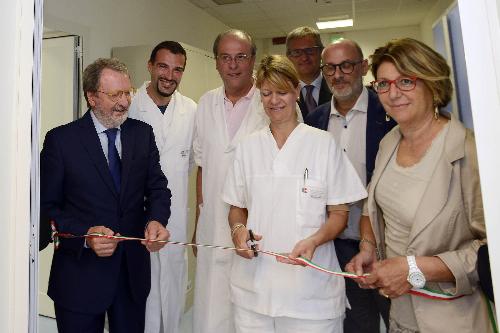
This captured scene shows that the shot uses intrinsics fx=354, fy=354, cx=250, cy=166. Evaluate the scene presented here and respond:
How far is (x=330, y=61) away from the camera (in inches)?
44.6

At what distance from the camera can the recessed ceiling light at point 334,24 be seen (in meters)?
1.82

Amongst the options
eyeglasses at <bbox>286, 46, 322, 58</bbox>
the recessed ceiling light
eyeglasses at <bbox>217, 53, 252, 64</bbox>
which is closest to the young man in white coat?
eyeglasses at <bbox>217, 53, 252, 64</bbox>

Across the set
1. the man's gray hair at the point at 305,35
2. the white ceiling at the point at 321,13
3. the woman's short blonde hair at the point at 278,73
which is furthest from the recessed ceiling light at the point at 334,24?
the woman's short blonde hair at the point at 278,73

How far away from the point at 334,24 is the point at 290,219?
1.40 m

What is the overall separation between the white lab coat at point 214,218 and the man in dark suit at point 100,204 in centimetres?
20

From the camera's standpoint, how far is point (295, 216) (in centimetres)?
90

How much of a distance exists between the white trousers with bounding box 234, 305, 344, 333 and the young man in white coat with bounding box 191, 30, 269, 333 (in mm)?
281

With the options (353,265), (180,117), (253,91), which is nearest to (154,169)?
(180,117)

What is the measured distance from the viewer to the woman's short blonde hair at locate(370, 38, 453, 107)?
0.74 metres

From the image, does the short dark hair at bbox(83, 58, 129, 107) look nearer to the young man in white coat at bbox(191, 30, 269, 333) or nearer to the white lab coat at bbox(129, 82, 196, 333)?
the white lab coat at bbox(129, 82, 196, 333)

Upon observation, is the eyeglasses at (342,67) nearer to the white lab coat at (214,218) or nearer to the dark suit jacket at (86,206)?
the white lab coat at (214,218)

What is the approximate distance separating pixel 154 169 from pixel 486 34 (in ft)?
2.96

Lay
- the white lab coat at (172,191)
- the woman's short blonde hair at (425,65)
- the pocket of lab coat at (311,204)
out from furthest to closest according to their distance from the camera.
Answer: the white lab coat at (172,191)
the pocket of lab coat at (311,204)
the woman's short blonde hair at (425,65)

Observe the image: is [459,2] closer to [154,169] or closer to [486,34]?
[486,34]
